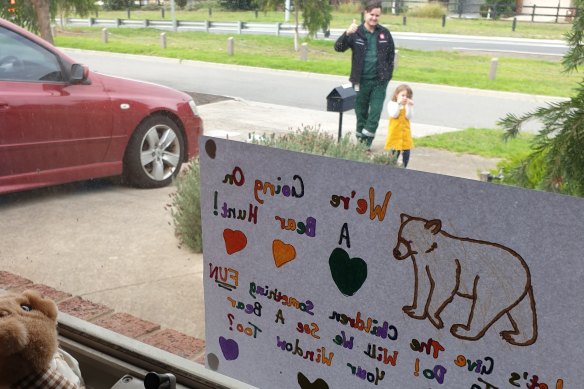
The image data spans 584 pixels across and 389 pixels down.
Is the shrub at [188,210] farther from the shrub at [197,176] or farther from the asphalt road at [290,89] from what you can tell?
the asphalt road at [290,89]

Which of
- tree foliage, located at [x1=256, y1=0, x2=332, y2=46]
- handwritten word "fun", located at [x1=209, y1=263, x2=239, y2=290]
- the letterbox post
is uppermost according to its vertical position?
tree foliage, located at [x1=256, y1=0, x2=332, y2=46]

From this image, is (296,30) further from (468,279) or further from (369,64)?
(468,279)

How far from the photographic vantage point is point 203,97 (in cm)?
162

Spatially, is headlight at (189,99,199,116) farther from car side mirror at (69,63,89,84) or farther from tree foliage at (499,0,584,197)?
tree foliage at (499,0,584,197)

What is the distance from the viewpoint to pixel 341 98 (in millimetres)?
1405

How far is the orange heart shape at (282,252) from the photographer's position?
971 mm

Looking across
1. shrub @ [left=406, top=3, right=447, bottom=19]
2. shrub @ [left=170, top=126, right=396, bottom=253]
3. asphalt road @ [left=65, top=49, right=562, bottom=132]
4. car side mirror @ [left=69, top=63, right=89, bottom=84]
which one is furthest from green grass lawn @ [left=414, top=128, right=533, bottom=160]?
car side mirror @ [left=69, top=63, right=89, bottom=84]

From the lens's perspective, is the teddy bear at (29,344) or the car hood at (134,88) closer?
the teddy bear at (29,344)

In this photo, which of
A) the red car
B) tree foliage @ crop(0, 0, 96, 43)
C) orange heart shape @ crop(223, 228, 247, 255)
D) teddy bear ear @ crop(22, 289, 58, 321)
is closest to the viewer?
orange heart shape @ crop(223, 228, 247, 255)

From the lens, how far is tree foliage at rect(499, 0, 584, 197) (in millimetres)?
1033

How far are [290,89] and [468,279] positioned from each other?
72cm

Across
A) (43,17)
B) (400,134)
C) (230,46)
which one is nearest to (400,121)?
(400,134)

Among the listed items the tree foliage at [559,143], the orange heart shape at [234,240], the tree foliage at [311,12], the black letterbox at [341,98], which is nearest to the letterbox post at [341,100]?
the black letterbox at [341,98]

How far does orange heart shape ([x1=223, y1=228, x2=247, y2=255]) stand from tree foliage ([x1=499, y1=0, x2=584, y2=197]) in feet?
1.42
